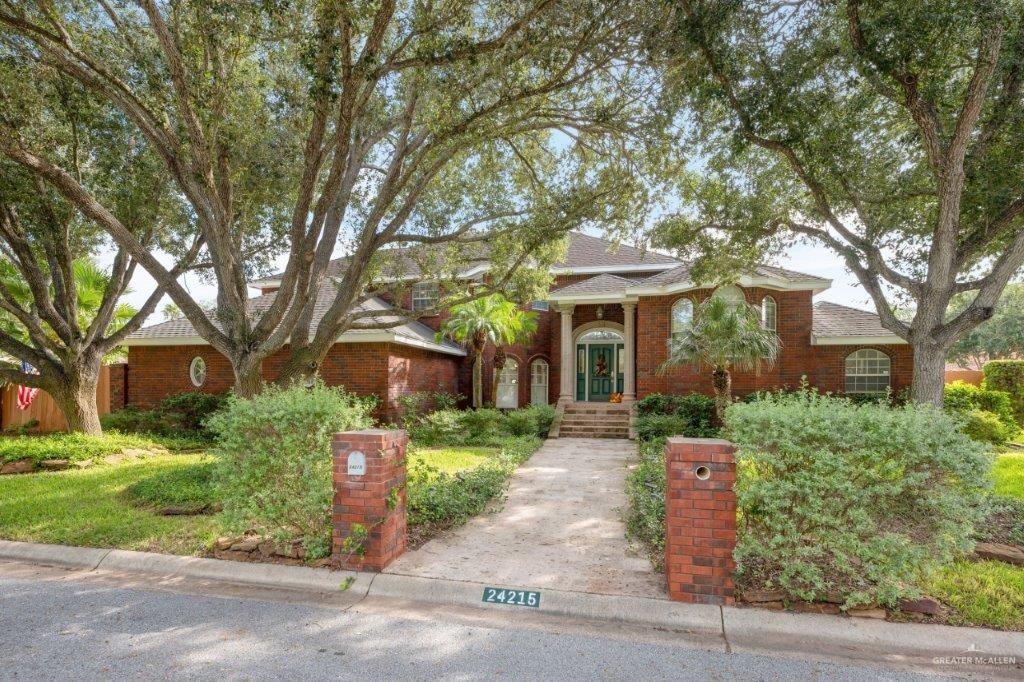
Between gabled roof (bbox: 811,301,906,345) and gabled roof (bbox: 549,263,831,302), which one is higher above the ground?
gabled roof (bbox: 549,263,831,302)

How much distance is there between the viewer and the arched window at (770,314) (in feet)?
51.4

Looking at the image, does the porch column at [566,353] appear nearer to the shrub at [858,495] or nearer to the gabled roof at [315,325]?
the gabled roof at [315,325]

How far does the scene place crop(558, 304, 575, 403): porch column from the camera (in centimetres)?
1750

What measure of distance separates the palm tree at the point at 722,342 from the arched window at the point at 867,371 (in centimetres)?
433

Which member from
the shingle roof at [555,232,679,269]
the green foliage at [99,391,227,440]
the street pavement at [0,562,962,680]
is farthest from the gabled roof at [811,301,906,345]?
the green foliage at [99,391,227,440]

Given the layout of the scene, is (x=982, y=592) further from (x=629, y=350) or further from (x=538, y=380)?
(x=538, y=380)

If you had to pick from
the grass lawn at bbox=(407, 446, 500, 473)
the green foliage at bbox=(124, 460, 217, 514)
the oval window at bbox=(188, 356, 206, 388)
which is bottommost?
the grass lawn at bbox=(407, 446, 500, 473)

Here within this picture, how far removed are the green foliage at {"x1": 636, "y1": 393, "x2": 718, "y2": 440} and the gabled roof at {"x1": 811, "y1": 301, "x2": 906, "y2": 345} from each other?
13.2 ft

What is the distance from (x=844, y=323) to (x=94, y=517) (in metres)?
18.1

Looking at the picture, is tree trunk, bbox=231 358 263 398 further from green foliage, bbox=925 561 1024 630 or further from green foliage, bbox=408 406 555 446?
green foliage, bbox=925 561 1024 630

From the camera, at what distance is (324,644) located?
360 cm

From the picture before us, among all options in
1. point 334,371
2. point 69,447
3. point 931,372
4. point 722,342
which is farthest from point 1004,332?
point 69,447

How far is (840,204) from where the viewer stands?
9.47 meters

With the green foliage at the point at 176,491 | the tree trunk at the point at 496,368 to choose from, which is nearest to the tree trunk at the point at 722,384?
the tree trunk at the point at 496,368
